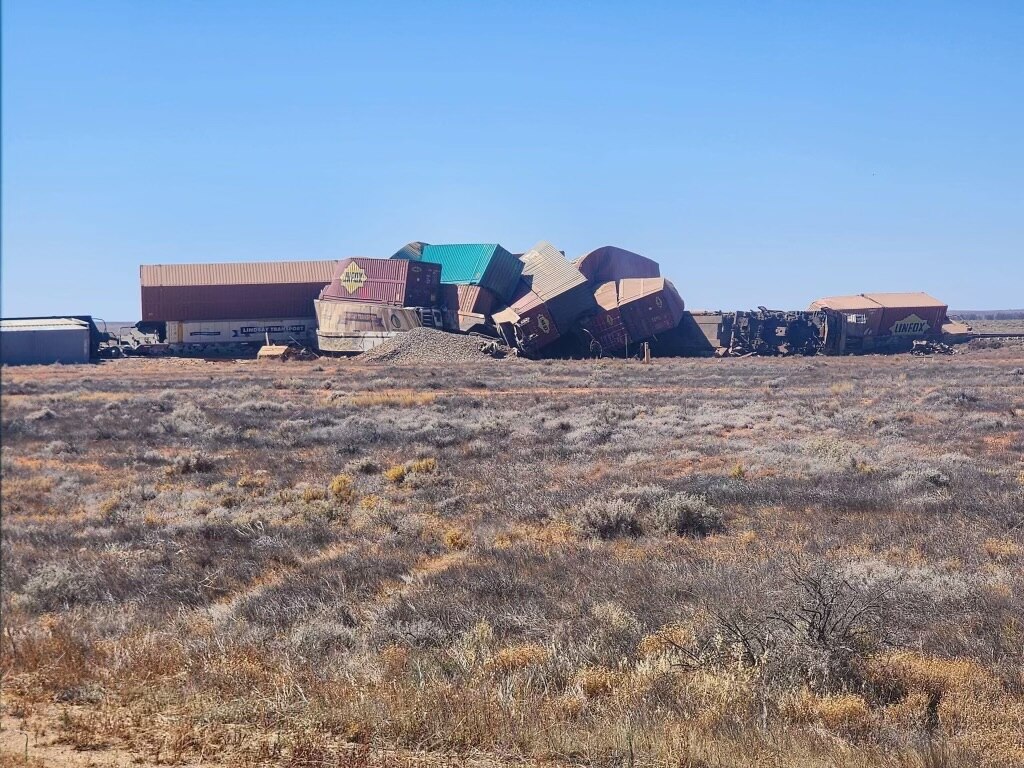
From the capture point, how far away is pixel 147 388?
33.5 meters

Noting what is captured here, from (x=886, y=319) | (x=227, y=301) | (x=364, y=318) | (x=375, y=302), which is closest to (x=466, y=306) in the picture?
(x=375, y=302)

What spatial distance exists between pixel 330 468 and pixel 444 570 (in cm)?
793

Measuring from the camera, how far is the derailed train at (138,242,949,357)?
52469 mm

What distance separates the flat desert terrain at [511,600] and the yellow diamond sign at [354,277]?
110 ft

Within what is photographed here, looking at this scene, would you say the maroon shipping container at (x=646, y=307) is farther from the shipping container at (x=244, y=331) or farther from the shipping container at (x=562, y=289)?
the shipping container at (x=244, y=331)

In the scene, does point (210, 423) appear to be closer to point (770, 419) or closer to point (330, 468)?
point (330, 468)

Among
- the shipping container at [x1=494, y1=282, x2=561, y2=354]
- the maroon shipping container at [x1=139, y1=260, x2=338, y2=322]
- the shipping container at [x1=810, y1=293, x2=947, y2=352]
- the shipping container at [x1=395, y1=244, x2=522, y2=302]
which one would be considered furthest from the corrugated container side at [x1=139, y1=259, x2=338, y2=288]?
the shipping container at [x1=810, y1=293, x2=947, y2=352]

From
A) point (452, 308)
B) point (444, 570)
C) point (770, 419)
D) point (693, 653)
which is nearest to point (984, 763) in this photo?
point (693, 653)

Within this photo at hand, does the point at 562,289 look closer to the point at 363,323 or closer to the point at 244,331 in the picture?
the point at 363,323

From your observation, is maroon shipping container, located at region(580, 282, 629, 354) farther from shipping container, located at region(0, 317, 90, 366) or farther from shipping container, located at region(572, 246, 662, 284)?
shipping container, located at region(0, 317, 90, 366)

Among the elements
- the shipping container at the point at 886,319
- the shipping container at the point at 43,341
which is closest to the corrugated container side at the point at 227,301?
the shipping container at the point at 43,341

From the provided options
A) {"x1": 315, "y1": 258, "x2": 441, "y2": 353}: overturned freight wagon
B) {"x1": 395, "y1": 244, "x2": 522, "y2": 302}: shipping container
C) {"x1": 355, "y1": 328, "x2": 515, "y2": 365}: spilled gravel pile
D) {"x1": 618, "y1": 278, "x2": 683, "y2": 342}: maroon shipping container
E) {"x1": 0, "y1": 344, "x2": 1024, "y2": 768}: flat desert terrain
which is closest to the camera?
{"x1": 0, "y1": 344, "x2": 1024, "y2": 768}: flat desert terrain

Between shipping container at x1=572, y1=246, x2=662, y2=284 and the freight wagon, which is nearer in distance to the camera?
the freight wagon

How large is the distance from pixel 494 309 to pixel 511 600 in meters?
45.7
